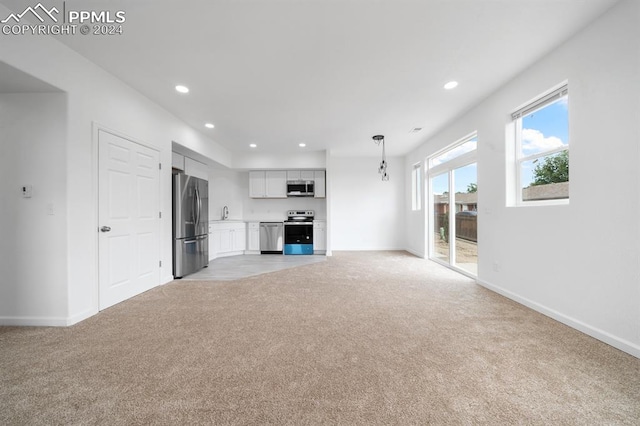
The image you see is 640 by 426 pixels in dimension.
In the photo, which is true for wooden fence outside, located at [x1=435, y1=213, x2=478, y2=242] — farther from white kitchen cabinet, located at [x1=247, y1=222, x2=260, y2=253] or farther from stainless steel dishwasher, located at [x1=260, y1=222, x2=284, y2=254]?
white kitchen cabinet, located at [x1=247, y1=222, x2=260, y2=253]

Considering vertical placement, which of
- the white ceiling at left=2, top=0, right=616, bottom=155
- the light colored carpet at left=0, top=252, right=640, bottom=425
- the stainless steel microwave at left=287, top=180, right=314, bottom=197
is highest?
the white ceiling at left=2, top=0, right=616, bottom=155

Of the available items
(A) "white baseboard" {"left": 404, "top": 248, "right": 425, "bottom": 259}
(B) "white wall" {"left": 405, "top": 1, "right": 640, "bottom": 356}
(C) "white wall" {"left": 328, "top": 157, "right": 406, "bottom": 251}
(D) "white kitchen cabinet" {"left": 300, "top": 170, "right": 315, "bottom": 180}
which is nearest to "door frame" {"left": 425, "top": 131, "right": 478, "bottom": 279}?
(A) "white baseboard" {"left": 404, "top": 248, "right": 425, "bottom": 259}

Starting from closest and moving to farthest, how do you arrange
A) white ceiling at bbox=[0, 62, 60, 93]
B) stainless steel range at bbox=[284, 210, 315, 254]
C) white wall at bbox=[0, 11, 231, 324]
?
1. white ceiling at bbox=[0, 62, 60, 93]
2. white wall at bbox=[0, 11, 231, 324]
3. stainless steel range at bbox=[284, 210, 315, 254]

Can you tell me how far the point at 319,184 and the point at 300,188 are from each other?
1.73 ft

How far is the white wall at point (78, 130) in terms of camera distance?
2.13m

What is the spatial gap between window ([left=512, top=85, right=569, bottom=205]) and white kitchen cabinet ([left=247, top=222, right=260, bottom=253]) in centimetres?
561

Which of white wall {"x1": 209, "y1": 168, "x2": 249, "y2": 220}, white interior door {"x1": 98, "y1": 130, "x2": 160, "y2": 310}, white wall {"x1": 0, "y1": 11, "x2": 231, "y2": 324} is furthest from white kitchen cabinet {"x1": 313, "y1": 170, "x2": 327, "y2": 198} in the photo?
white wall {"x1": 0, "y1": 11, "x2": 231, "y2": 324}

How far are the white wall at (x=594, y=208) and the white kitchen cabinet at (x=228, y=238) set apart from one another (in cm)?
Answer: 575

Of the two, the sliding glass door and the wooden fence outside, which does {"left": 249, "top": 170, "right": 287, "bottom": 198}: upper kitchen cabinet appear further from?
the wooden fence outside

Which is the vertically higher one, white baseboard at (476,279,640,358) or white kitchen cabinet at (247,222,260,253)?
white kitchen cabinet at (247,222,260,253)

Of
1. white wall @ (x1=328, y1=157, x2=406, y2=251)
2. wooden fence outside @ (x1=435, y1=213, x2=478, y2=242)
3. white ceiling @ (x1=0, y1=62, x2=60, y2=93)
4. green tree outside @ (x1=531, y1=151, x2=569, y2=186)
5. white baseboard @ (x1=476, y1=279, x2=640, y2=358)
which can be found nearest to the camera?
white baseboard @ (x1=476, y1=279, x2=640, y2=358)

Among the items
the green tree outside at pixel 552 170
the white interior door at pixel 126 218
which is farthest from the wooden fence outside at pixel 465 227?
the white interior door at pixel 126 218

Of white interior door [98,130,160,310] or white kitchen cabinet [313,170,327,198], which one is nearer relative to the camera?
white interior door [98,130,160,310]

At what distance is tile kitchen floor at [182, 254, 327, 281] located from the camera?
4273 millimetres
